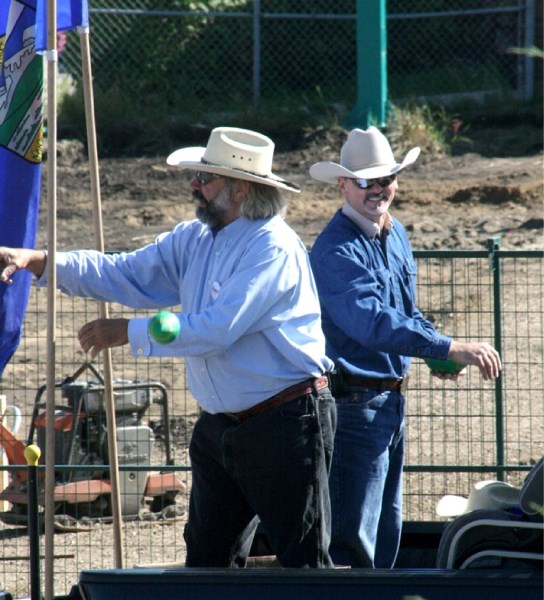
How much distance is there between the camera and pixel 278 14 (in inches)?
728

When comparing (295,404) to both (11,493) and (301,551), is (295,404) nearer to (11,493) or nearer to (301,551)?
(301,551)

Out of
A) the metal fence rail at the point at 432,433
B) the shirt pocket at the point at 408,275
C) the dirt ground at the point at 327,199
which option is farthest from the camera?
the dirt ground at the point at 327,199

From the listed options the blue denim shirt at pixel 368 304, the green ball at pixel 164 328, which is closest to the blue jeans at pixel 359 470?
the blue denim shirt at pixel 368 304

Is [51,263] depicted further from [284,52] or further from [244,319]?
[284,52]

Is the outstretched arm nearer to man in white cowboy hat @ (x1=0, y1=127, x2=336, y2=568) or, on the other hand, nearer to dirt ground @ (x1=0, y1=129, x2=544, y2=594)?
man in white cowboy hat @ (x1=0, y1=127, x2=336, y2=568)

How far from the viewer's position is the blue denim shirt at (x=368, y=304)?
4.65 metres

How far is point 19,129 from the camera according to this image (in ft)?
16.3

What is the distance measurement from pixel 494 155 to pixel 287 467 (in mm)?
12420

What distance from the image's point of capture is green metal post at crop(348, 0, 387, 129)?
16.6 metres

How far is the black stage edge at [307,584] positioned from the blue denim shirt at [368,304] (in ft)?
3.58

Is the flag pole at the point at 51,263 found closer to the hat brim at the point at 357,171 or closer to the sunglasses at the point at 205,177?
the sunglasses at the point at 205,177

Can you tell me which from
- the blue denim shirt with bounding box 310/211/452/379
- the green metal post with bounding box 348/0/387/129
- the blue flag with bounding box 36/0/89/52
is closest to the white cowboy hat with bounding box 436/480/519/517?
the blue denim shirt with bounding box 310/211/452/379

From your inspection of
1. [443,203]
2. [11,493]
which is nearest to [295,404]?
[11,493]

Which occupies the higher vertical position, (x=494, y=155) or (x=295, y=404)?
(x=494, y=155)
